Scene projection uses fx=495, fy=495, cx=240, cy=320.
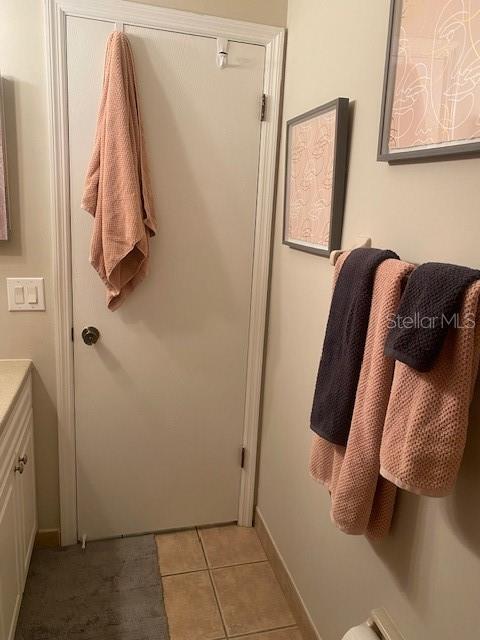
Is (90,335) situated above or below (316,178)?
below

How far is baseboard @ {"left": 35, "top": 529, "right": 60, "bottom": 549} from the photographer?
83.9 inches

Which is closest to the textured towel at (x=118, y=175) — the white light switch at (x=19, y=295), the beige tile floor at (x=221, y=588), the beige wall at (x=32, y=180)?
the beige wall at (x=32, y=180)

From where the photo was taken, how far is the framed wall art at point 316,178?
56.5 inches

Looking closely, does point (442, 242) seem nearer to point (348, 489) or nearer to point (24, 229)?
point (348, 489)

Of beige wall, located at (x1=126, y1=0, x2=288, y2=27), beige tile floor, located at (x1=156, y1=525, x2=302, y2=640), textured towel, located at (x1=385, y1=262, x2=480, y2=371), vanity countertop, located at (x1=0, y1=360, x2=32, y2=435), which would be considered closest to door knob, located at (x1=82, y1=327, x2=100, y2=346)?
vanity countertop, located at (x1=0, y1=360, x2=32, y2=435)

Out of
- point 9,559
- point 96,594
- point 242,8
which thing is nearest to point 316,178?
point 242,8

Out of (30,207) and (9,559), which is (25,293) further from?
(9,559)

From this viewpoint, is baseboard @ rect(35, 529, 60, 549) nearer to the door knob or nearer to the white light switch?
the door knob

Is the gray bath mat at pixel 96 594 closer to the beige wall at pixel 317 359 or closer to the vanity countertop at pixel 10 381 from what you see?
the beige wall at pixel 317 359

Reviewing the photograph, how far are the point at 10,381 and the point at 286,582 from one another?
4.29 feet

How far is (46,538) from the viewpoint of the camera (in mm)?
2135

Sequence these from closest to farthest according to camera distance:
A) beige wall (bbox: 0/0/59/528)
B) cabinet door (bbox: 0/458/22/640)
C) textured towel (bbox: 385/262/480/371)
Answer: textured towel (bbox: 385/262/480/371), cabinet door (bbox: 0/458/22/640), beige wall (bbox: 0/0/59/528)

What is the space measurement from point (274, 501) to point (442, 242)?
147 centimetres

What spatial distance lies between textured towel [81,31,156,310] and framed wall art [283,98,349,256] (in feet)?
1.75
